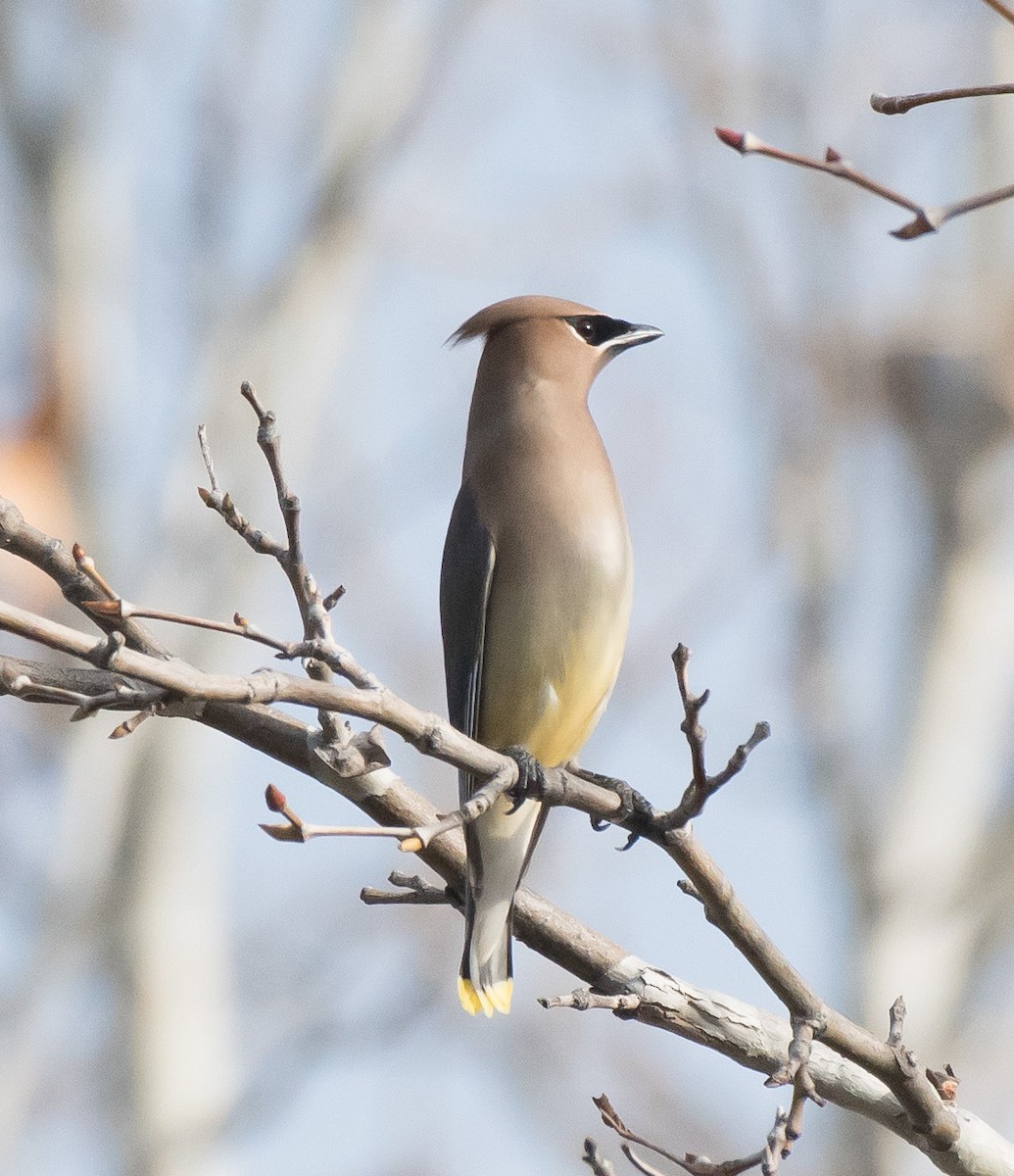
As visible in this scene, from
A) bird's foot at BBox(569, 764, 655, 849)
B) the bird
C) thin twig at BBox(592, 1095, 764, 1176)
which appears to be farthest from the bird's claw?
the bird

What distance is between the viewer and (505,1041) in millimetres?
11914

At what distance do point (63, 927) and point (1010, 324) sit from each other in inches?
232

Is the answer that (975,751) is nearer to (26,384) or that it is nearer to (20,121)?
(26,384)

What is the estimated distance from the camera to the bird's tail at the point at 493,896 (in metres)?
3.56

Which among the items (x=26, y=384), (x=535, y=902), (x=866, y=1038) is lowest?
(x=866, y=1038)

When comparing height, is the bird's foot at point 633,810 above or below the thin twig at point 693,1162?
above

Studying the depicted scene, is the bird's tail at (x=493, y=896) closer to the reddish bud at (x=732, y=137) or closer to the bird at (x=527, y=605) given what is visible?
the bird at (x=527, y=605)

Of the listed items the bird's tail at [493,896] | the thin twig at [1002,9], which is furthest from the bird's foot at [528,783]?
the thin twig at [1002,9]

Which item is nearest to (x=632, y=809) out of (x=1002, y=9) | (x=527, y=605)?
(x=527, y=605)

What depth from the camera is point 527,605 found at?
3.97m

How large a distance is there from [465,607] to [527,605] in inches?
6.6

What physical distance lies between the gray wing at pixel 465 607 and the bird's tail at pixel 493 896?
218mm

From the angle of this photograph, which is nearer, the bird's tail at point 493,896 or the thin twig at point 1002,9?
the thin twig at point 1002,9

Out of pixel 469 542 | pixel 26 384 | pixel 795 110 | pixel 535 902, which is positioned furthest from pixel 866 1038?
pixel 795 110
